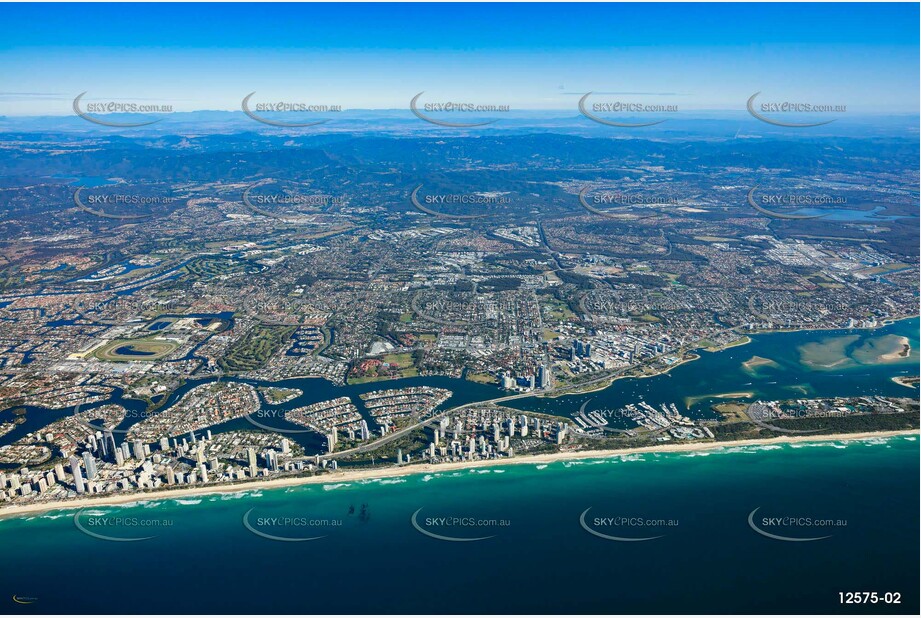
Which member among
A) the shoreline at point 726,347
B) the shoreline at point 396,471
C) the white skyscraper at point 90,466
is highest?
the shoreline at point 726,347

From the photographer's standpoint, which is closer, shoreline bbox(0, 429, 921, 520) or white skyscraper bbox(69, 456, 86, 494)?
shoreline bbox(0, 429, 921, 520)

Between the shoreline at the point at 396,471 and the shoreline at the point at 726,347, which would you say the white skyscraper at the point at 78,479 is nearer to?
the shoreline at the point at 396,471

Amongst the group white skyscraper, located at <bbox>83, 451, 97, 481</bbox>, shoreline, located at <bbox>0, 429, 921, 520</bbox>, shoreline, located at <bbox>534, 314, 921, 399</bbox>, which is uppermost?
shoreline, located at <bbox>534, 314, 921, 399</bbox>

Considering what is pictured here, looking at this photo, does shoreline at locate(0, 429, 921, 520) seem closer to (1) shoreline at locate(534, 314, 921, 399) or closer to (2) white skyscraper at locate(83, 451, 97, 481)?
(2) white skyscraper at locate(83, 451, 97, 481)

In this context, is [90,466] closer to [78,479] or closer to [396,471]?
[78,479]

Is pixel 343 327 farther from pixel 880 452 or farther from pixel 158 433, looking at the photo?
pixel 880 452

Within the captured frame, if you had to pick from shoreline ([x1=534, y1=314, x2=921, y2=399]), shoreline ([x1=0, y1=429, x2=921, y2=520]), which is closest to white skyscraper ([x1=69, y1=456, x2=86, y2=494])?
shoreline ([x1=0, y1=429, x2=921, y2=520])

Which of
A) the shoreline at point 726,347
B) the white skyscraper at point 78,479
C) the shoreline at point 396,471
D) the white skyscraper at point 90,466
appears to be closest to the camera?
the shoreline at point 396,471

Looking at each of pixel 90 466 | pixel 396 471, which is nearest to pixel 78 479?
pixel 90 466

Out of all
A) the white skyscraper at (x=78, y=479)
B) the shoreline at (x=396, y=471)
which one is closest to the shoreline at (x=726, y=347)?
the shoreline at (x=396, y=471)

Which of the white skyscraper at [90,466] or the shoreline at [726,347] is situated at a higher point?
the shoreline at [726,347]
